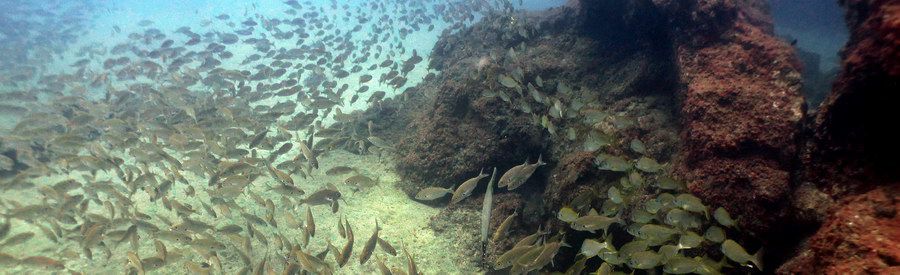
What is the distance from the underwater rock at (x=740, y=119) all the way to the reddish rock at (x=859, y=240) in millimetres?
821

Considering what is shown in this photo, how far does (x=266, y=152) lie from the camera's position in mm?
11469

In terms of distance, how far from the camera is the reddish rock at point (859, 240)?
2.70 m

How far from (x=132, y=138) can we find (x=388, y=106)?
650 cm

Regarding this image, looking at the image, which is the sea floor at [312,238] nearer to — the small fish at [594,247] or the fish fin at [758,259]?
the small fish at [594,247]

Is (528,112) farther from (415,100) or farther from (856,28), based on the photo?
(415,100)

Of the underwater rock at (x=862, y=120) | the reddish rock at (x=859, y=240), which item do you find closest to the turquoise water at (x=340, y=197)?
the reddish rock at (x=859, y=240)

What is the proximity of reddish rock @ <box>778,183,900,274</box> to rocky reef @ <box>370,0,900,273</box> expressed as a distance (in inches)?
0.4

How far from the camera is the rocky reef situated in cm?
Answer: 344

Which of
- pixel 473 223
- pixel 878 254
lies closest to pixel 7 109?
pixel 473 223

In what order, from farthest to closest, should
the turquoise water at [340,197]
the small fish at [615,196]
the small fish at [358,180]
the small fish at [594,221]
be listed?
the small fish at [358,180] < the turquoise water at [340,197] < the small fish at [615,196] < the small fish at [594,221]

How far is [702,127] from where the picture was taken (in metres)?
5.08

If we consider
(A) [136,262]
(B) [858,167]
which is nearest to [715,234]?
(B) [858,167]

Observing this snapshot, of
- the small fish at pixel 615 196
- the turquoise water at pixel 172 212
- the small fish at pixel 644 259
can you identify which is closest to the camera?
the small fish at pixel 644 259

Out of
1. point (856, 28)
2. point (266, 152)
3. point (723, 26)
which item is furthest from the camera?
point (266, 152)
